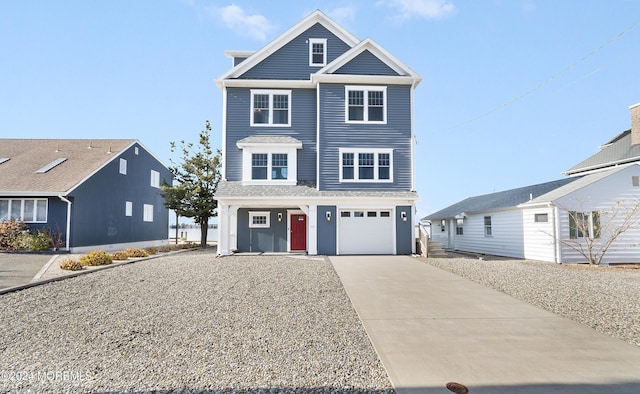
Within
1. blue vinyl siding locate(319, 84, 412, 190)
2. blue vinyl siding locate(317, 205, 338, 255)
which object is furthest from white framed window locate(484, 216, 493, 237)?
blue vinyl siding locate(317, 205, 338, 255)

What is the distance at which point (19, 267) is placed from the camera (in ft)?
40.5

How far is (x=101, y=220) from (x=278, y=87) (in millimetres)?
12653

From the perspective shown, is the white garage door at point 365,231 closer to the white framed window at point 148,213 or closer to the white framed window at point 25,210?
the white framed window at point 25,210

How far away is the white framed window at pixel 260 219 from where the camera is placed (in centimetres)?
1769

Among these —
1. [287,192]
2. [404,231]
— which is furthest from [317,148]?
[404,231]

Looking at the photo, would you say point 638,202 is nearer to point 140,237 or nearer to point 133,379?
point 133,379

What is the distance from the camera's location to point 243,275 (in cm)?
1062

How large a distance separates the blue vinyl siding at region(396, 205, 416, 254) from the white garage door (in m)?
0.34

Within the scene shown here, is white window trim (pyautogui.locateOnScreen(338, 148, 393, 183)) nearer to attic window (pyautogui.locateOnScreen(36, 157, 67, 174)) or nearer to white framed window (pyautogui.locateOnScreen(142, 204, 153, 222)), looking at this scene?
white framed window (pyautogui.locateOnScreen(142, 204, 153, 222))

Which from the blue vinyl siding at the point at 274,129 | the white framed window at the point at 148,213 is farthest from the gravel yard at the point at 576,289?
the white framed window at the point at 148,213

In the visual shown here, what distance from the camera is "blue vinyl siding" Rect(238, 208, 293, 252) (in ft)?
57.6

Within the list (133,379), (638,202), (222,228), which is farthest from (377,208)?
(133,379)

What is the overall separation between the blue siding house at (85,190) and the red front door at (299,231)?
11.0 metres

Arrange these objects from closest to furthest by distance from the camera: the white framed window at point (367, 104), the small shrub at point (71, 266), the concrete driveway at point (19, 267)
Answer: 1. the concrete driveway at point (19, 267)
2. the small shrub at point (71, 266)
3. the white framed window at point (367, 104)
